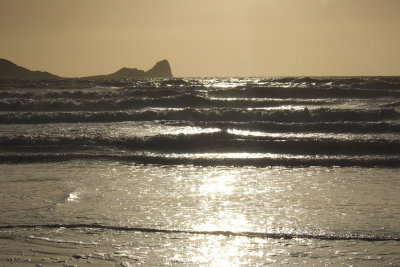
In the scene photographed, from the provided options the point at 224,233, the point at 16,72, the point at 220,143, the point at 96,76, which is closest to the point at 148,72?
the point at 96,76

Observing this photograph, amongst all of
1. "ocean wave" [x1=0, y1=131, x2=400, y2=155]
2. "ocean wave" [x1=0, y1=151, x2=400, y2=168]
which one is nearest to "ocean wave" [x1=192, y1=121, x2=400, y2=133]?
"ocean wave" [x1=0, y1=131, x2=400, y2=155]

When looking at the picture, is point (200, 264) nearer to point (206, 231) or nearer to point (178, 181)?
point (206, 231)

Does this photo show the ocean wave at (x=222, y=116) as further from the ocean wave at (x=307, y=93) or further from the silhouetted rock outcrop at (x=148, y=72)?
the silhouetted rock outcrop at (x=148, y=72)

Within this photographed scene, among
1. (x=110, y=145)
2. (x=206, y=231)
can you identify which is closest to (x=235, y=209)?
(x=206, y=231)

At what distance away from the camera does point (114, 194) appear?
899cm

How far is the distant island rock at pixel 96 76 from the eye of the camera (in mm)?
101250

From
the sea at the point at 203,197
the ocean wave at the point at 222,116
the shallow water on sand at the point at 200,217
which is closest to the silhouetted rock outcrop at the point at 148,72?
the ocean wave at the point at 222,116

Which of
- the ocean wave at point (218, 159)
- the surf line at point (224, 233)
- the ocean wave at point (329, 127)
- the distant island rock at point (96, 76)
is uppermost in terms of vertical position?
the distant island rock at point (96, 76)

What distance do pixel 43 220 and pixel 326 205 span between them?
4109mm

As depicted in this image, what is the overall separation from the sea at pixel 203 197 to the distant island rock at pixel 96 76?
79.3 meters

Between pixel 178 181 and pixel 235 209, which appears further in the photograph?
pixel 178 181

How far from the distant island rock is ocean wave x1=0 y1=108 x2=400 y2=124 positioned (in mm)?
69219

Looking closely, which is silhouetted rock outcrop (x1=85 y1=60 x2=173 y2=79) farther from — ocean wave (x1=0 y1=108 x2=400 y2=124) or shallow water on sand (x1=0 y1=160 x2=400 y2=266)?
shallow water on sand (x1=0 y1=160 x2=400 y2=266)

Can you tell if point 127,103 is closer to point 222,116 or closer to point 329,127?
point 222,116
